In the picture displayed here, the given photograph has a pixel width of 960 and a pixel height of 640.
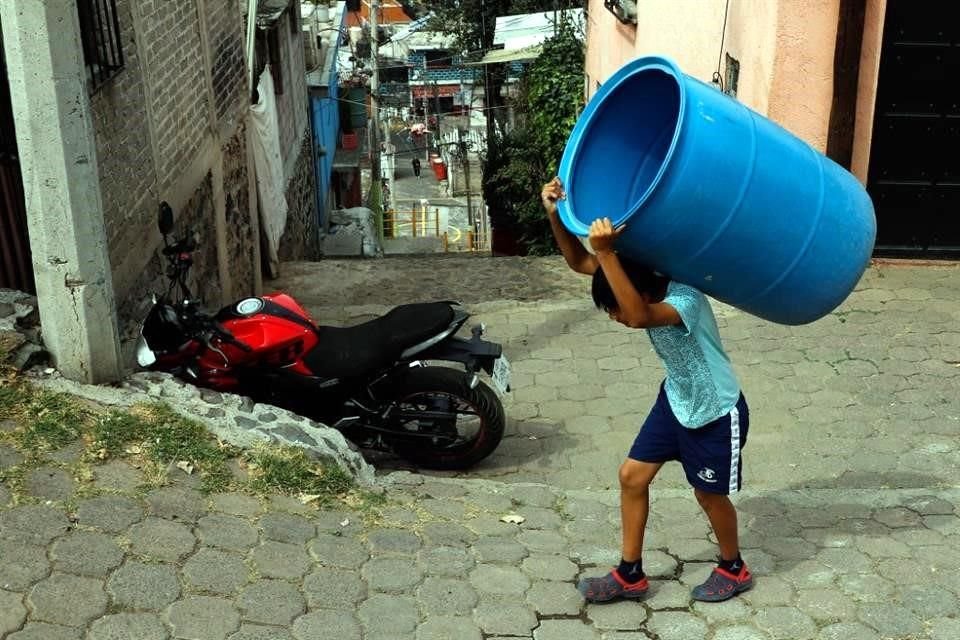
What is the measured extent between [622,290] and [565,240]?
1.71 ft

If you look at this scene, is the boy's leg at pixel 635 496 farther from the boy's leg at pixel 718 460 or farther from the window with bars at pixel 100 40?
the window with bars at pixel 100 40

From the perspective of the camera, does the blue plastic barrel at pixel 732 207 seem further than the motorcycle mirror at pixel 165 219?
No

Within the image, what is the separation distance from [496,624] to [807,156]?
1951mm

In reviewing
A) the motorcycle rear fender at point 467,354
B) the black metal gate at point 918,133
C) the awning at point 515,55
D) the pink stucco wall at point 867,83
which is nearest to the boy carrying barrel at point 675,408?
the motorcycle rear fender at point 467,354

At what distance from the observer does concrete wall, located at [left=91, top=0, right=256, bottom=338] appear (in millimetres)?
5777

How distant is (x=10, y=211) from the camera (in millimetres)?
5148

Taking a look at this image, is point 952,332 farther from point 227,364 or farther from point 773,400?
point 227,364

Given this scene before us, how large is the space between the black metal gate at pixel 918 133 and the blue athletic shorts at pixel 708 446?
16.4 feet

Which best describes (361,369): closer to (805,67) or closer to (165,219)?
(165,219)

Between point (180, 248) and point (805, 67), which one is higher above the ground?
point (805, 67)

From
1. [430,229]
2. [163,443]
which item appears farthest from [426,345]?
[430,229]

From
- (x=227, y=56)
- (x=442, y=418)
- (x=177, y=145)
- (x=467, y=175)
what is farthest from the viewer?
(x=467, y=175)

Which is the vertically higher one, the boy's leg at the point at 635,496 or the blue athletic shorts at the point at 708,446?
the blue athletic shorts at the point at 708,446

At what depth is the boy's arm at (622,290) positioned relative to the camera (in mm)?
3426
